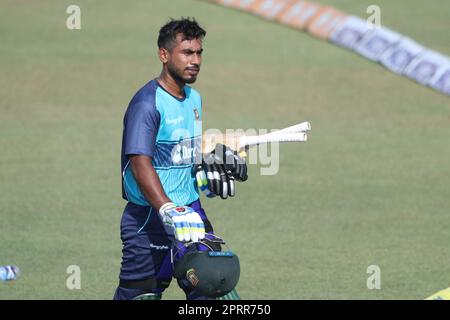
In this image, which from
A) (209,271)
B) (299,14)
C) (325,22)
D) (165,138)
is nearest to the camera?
(209,271)

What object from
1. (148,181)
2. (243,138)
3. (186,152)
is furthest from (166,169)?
(243,138)

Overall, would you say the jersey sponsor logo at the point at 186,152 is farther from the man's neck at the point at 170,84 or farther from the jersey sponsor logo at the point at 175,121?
the man's neck at the point at 170,84

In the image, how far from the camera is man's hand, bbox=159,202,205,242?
300 inches

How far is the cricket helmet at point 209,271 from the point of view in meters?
7.82

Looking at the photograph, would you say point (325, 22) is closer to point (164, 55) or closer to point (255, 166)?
point (255, 166)

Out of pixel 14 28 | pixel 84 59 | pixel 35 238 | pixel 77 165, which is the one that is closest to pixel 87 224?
pixel 35 238

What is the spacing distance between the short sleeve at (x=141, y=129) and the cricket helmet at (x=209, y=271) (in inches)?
31.0

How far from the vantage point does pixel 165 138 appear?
8.23m

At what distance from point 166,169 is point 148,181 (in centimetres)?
50

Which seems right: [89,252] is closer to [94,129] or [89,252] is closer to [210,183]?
[210,183]

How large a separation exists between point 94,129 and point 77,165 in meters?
1.60

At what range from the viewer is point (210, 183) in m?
8.45

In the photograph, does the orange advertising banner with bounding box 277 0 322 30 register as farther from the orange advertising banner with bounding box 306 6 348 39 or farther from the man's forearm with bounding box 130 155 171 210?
the man's forearm with bounding box 130 155 171 210

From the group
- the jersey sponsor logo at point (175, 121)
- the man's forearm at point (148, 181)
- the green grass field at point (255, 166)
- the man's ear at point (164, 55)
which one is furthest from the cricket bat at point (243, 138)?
the green grass field at point (255, 166)
